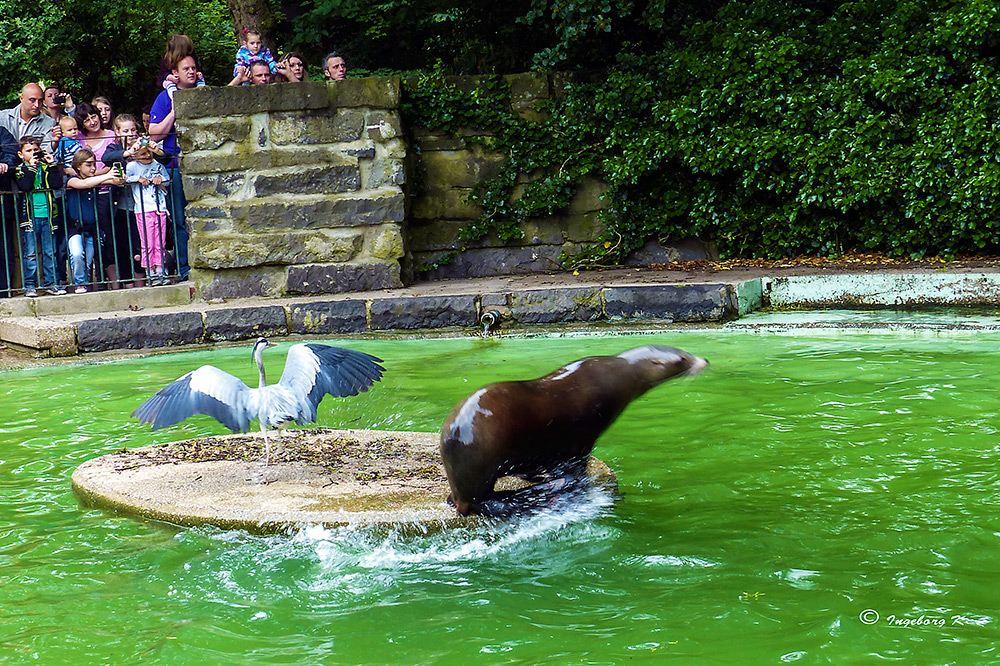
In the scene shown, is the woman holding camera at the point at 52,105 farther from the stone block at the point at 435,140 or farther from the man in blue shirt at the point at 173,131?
the stone block at the point at 435,140

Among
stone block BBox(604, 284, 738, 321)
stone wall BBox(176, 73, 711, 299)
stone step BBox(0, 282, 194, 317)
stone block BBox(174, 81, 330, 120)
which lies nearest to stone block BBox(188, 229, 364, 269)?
stone wall BBox(176, 73, 711, 299)

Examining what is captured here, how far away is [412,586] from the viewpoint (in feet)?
10.1

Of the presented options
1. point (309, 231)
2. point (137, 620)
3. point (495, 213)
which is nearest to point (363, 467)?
point (137, 620)

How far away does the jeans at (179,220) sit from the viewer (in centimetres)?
970

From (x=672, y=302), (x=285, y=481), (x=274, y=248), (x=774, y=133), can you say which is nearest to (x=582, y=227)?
(x=774, y=133)

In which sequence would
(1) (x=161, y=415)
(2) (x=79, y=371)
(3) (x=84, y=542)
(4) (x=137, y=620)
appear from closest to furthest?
(4) (x=137, y=620), (3) (x=84, y=542), (1) (x=161, y=415), (2) (x=79, y=371)

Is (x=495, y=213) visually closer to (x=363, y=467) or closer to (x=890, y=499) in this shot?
(x=363, y=467)

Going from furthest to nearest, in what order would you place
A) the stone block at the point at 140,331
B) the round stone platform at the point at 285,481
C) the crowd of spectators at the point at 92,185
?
the crowd of spectators at the point at 92,185
the stone block at the point at 140,331
the round stone platform at the point at 285,481

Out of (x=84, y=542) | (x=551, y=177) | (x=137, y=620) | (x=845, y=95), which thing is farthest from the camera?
(x=551, y=177)

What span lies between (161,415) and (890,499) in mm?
2822

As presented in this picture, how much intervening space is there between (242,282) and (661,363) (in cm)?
653

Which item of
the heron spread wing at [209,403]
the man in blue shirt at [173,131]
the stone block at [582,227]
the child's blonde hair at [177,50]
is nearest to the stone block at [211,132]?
the man in blue shirt at [173,131]

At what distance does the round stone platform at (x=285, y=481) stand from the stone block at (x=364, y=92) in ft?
16.9
